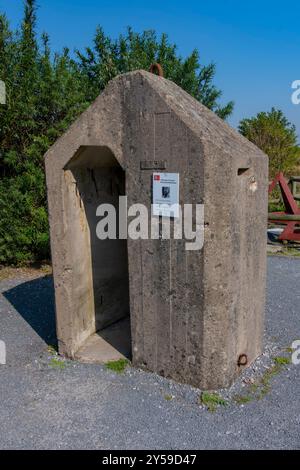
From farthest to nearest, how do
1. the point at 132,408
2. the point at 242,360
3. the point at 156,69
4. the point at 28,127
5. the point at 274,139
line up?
1. the point at 274,139
2. the point at 28,127
3. the point at 156,69
4. the point at 242,360
5. the point at 132,408

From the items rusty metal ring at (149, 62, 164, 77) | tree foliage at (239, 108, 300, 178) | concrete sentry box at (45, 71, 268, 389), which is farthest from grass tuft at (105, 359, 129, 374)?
tree foliage at (239, 108, 300, 178)

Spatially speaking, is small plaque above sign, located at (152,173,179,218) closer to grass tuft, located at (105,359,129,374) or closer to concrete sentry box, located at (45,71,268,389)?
concrete sentry box, located at (45,71,268,389)

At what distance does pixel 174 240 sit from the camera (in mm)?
4254

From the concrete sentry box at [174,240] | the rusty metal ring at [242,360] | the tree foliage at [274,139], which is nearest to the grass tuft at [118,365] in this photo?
the concrete sentry box at [174,240]

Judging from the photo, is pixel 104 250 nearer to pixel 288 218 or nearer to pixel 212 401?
pixel 212 401

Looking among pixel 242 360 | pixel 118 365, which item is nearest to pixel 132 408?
pixel 118 365

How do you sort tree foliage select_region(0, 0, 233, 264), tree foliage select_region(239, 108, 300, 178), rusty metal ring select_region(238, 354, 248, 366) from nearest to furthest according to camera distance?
rusty metal ring select_region(238, 354, 248, 366) → tree foliage select_region(0, 0, 233, 264) → tree foliage select_region(239, 108, 300, 178)

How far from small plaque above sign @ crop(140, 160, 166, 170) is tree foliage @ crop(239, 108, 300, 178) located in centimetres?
1665

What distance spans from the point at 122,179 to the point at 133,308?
2.12m

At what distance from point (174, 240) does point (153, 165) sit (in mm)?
767

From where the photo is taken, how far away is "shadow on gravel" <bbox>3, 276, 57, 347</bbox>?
6.18 m

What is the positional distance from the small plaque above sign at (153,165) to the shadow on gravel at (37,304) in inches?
109

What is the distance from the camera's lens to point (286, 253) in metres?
11.1
